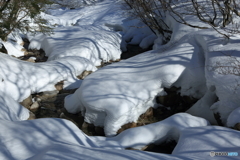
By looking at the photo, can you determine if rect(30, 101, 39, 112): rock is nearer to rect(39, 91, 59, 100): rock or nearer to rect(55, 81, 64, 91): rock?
rect(39, 91, 59, 100): rock

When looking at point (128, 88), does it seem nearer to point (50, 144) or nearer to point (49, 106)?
point (49, 106)

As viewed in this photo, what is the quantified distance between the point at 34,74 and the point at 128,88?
130 inches

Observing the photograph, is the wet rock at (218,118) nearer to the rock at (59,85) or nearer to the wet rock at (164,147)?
the wet rock at (164,147)

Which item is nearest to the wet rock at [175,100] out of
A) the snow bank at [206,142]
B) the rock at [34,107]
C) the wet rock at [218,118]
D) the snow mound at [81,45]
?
the wet rock at [218,118]

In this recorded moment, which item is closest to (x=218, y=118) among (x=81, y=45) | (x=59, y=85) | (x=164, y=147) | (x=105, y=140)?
(x=164, y=147)

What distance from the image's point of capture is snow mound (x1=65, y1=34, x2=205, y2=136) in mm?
5082

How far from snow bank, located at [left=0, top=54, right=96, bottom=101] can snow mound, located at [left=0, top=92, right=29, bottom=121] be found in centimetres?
71

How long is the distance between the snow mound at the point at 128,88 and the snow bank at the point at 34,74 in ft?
5.01

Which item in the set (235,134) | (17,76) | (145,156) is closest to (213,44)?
(235,134)

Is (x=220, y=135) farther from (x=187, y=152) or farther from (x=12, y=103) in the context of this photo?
(x=12, y=103)

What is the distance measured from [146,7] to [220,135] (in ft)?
23.8

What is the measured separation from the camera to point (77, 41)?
10.9 m

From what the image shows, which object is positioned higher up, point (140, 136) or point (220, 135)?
point (220, 135)

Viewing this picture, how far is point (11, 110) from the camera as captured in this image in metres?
5.23
